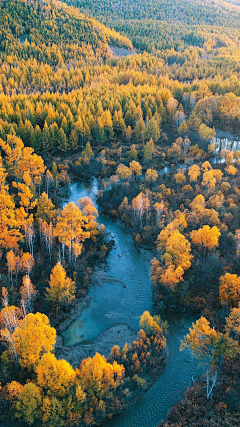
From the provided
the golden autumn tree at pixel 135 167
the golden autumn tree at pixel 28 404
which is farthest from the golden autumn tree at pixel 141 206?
the golden autumn tree at pixel 28 404

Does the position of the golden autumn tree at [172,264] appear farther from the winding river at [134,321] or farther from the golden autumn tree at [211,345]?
the golden autumn tree at [211,345]

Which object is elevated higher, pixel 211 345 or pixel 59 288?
pixel 211 345

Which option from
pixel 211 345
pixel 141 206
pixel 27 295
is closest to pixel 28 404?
pixel 27 295

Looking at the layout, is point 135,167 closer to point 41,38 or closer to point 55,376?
point 55,376

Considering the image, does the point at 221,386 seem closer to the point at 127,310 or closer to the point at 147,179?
the point at 127,310

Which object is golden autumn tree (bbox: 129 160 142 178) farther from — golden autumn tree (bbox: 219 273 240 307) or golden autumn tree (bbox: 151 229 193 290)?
golden autumn tree (bbox: 219 273 240 307)

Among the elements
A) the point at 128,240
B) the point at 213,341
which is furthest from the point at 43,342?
the point at 128,240
